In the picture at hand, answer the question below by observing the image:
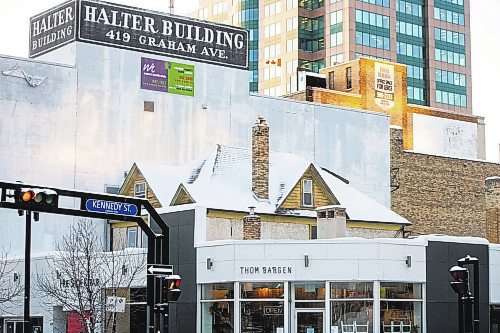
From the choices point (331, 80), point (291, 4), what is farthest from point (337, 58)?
A: point (331, 80)

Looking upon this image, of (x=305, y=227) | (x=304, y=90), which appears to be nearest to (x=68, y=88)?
(x=305, y=227)

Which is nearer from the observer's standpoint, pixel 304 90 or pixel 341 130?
pixel 341 130

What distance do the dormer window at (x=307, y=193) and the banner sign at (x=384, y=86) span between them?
46.1m

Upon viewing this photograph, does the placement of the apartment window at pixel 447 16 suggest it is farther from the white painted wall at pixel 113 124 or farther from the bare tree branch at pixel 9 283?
the bare tree branch at pixel 9 283

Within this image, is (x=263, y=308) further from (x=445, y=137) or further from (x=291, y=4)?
(x=291, y=4)

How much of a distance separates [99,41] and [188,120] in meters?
7.11

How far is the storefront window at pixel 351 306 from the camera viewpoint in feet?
132

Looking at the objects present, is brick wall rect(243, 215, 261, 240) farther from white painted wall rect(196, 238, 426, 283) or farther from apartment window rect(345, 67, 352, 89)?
apartment window rect(345, 67, 352, 89)

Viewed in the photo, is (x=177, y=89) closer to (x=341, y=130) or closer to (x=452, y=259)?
(x=341, y=130)

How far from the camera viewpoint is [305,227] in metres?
50.2

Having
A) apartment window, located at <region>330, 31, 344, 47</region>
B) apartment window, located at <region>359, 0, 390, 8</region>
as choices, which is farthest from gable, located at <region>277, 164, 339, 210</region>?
apartment window, located at <region>359, 0, 390, 8</region>

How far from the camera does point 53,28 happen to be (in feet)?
202

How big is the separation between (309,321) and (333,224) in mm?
6119

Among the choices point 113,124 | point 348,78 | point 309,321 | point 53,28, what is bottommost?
point 309,321
